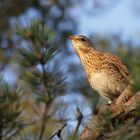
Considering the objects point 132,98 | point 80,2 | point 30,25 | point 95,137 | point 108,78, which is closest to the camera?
point 95,137

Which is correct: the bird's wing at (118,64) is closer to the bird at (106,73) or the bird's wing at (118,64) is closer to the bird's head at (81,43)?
the bird at (106,73)

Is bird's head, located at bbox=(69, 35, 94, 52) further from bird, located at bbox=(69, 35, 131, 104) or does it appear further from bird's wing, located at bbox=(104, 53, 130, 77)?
bird's wing, located at bbox=(104, 53, 130, 77)

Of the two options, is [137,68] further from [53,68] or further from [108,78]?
[108,78]

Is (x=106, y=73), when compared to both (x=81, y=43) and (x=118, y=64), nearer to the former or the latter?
(x=118, y=64)

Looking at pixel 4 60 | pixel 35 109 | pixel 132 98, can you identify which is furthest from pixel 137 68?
A: pixel 4 60

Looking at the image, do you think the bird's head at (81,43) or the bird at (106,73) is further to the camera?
the bird's head at (81,43)

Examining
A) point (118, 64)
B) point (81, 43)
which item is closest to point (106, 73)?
point (118, 64)

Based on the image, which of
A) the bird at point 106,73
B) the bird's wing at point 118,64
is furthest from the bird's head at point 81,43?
the bird's wing at point 118,64

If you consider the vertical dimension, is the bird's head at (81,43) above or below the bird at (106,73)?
above

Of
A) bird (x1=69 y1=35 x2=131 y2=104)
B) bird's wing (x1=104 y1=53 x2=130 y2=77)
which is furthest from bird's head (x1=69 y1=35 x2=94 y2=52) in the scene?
bird's wing (x1=104 y1=53 x2=130 y2=77)
